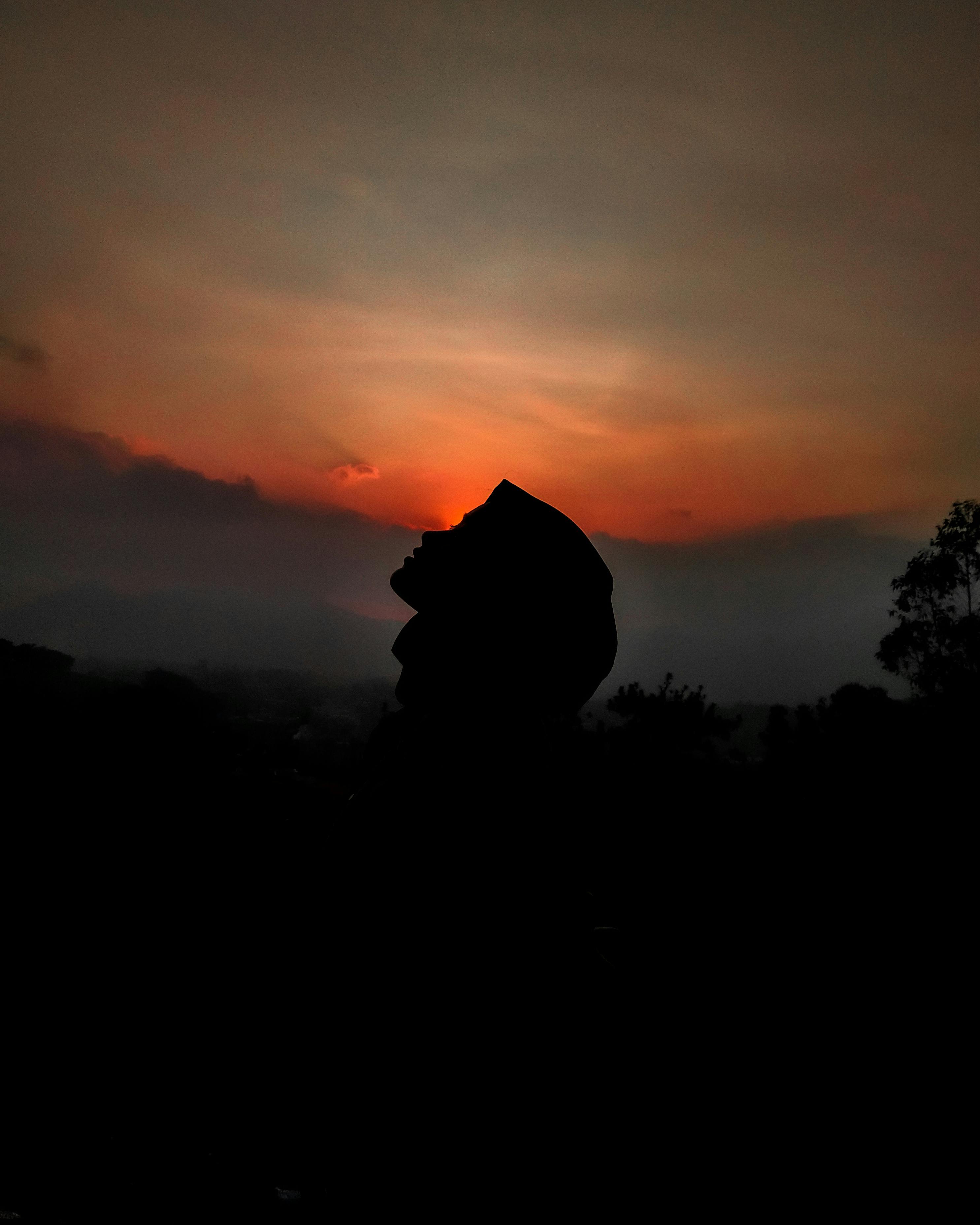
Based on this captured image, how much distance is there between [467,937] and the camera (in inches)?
70.2

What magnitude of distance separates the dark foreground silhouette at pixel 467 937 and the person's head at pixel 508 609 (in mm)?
11

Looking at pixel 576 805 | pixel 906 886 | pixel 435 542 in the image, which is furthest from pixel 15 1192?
pixel 906 886

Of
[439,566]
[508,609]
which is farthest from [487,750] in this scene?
[439,566]

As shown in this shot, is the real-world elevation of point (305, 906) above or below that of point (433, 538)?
below

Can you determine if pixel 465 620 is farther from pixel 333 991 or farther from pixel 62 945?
pixel 62 945

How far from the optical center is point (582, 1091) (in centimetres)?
175

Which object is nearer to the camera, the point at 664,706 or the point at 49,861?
the point at 49,861

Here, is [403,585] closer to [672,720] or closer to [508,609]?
[508,609]

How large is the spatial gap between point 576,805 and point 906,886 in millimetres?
10648

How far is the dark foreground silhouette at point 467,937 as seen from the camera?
1.76 metres

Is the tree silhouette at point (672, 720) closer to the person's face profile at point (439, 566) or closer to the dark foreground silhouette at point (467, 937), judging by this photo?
the dark foreground silhouette at point (467, 937)

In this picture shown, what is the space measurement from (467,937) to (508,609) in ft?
3.29

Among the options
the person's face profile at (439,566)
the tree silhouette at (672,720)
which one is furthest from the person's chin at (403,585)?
the tree silhouette at (672,720)

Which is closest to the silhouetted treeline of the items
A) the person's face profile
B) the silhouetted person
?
the silhouetted person
